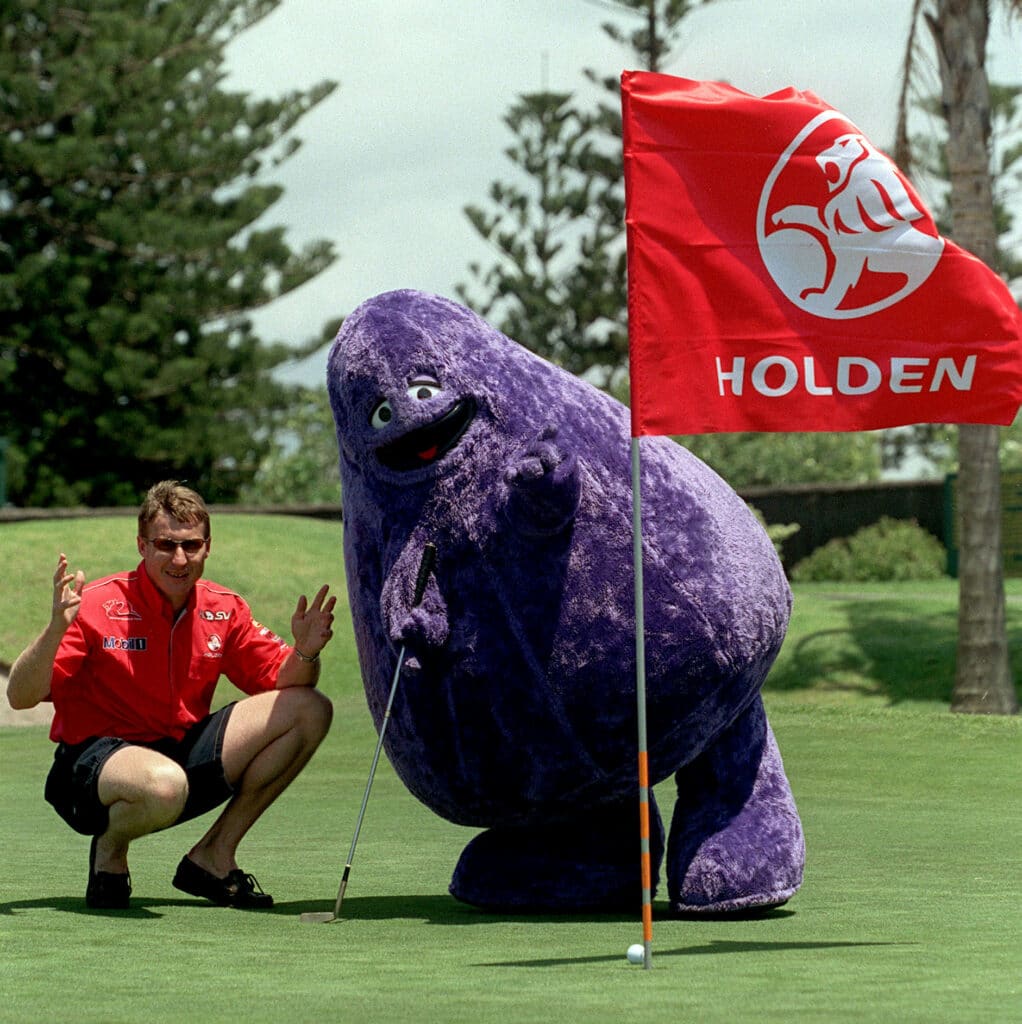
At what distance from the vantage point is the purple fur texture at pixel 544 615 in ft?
19.5

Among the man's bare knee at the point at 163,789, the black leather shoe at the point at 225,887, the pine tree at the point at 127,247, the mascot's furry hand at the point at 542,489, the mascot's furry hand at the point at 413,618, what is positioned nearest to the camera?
the mascot's furry hand at the point at 542,489

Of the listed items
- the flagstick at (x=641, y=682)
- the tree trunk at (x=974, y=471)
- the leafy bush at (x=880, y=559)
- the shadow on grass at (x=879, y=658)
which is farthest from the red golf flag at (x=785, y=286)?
the leafy bush at (x=880, y=559)

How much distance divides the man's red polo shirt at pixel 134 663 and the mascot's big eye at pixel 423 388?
0.94 m

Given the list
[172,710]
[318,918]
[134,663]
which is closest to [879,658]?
[172,710]

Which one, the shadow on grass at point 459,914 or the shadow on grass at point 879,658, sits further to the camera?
the shadow on grass at point 879,658

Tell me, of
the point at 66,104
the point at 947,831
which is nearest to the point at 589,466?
the point at 947,831

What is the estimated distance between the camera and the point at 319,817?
32.1 feet

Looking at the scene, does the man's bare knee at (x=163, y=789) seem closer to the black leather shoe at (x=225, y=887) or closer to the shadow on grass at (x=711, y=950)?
the black leather shoe at (x=225, y=887)

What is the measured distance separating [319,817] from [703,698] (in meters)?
4.10

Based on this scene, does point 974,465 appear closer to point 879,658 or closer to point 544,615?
point 879,658

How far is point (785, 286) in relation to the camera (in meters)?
5.70

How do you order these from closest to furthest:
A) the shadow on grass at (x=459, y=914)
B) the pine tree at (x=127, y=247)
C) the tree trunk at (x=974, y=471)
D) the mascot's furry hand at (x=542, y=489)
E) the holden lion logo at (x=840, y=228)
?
the holden lion logo at (x=840, y=228)
the mascot's furry hand at (x=542, y=489)
the shadow on grass at (x=459, y=914)
the tree trunk at (x=974, y=471)
the pine tree at (x=127, y=247)

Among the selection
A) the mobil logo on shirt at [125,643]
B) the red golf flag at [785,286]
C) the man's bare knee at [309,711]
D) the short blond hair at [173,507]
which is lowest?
the man's bare knee at [309,711]

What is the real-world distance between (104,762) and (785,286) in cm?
249
